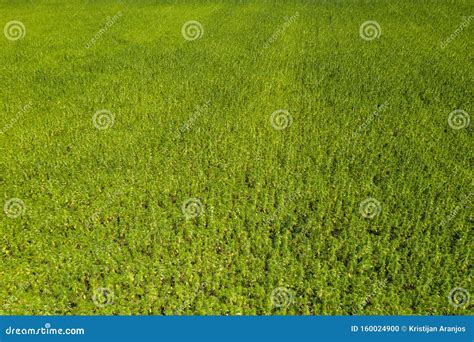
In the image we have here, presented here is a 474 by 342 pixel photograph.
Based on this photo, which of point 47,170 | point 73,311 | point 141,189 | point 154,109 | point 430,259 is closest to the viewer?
point 73,311

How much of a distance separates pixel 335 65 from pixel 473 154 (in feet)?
28.7

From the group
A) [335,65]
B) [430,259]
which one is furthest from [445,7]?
[430,259]

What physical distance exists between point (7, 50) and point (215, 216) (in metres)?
19.3

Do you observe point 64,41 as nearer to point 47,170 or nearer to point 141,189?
point 47,170

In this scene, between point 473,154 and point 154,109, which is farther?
point 154,109

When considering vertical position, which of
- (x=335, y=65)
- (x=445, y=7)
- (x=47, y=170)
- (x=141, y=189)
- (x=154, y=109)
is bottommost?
(x=141, y=189)

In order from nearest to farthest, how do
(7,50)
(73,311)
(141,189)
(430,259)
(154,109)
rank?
(73,311), (430,259), (141,189), (154,109), (7,50)

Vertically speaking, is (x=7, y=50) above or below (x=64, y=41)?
below

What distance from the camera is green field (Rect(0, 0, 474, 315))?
26.9 ft

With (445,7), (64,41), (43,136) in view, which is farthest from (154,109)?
(445,7)

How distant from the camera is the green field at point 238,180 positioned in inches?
323

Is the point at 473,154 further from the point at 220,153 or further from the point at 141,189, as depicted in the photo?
the point at 141,189

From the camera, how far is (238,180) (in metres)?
11.3

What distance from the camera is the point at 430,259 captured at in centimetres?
872
